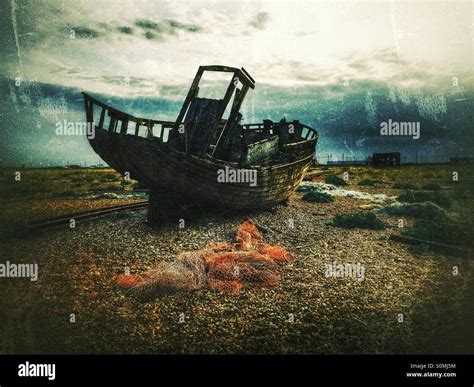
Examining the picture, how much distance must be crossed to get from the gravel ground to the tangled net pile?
261mm

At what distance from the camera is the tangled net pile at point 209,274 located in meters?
7.77

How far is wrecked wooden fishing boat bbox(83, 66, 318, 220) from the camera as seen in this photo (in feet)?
34.5
